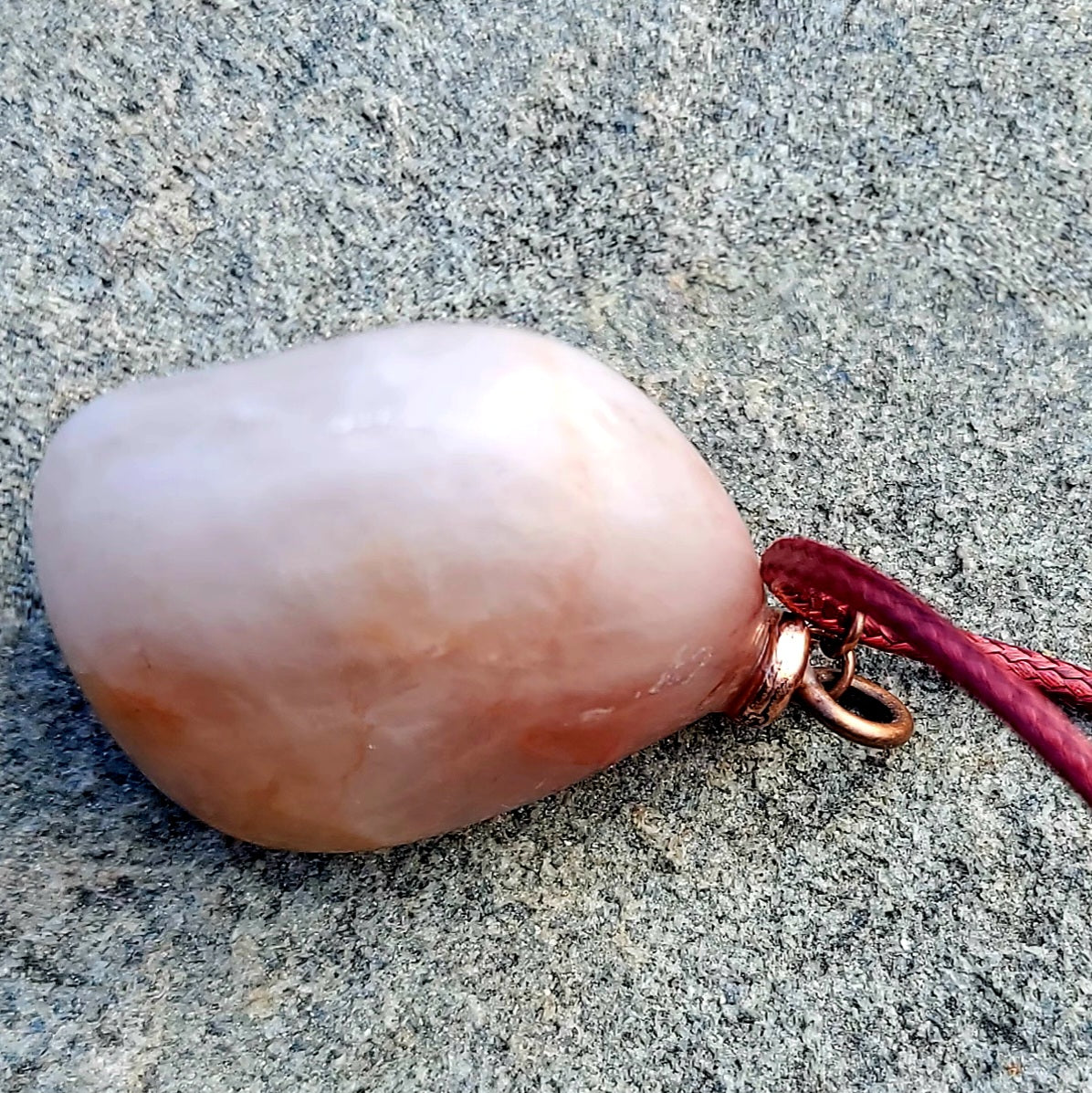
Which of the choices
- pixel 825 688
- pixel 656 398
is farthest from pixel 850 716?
pixel 656 398

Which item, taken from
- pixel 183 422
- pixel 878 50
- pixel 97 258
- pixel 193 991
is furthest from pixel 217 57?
pixel 193 991

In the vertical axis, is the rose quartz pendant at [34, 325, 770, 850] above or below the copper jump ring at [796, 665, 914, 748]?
above

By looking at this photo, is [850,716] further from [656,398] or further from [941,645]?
[656,398]

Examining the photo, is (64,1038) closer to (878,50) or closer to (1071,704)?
(1071,704)

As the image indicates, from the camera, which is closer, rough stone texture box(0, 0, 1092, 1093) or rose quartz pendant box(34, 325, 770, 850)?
rose quartz pendant box(34, 325, 770, 850)
